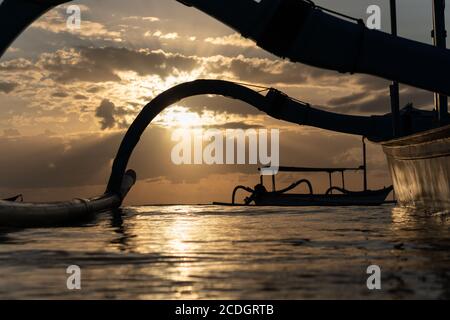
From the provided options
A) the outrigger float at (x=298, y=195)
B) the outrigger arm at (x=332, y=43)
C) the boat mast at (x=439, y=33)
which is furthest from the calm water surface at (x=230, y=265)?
the outrigger float at (x=298, y=195)

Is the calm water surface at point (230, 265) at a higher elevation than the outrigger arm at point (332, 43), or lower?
lower

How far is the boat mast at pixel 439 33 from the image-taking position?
25.6 metres

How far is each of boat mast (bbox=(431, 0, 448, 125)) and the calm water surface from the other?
941 centimetres

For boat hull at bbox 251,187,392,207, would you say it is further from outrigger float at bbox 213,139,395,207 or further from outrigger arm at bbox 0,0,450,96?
outrigger arm at bbox 0,0,450,96

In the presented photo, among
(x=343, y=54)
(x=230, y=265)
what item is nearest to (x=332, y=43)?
(x=343, y=54)

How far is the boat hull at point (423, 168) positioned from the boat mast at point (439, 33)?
1569 mm

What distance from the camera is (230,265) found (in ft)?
33.6

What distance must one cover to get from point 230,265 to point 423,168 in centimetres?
1613

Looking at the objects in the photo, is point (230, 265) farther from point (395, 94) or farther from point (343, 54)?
point (395, 94)

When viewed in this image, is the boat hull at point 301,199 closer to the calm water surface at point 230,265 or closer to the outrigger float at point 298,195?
the outrigger float at point 298,195
